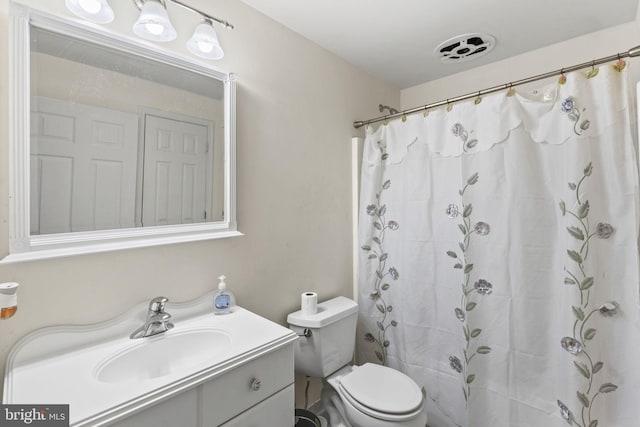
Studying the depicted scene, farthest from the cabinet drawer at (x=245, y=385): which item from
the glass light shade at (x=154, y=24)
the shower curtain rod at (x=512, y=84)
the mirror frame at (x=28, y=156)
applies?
the shower curtain rod at (x=512, y=84)

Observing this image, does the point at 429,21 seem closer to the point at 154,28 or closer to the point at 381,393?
the point at 154,28

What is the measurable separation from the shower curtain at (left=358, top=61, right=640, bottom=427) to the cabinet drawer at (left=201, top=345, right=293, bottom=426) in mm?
994

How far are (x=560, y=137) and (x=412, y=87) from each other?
4.41ft

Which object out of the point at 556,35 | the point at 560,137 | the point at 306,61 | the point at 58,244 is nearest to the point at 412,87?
the point at 556,35

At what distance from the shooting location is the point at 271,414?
3.34 feet

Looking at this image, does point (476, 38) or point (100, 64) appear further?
point (476, 38)

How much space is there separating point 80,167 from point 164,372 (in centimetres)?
77

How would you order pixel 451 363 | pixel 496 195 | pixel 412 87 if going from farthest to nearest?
pixel 412 87 < pixel 451 363 < pixel 496 195

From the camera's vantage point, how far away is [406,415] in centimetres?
125

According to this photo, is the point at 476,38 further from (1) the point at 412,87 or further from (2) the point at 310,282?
(2) the point at 310,282

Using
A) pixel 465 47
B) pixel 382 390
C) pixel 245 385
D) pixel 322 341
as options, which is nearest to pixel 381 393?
pixel 382 390

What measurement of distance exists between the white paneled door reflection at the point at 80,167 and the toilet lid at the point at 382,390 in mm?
1235

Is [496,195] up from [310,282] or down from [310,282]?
up

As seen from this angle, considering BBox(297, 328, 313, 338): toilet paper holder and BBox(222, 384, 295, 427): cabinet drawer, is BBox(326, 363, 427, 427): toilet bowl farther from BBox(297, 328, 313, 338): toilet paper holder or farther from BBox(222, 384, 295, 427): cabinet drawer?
BBox(222, 384, 295, 427): cabinet drawer
